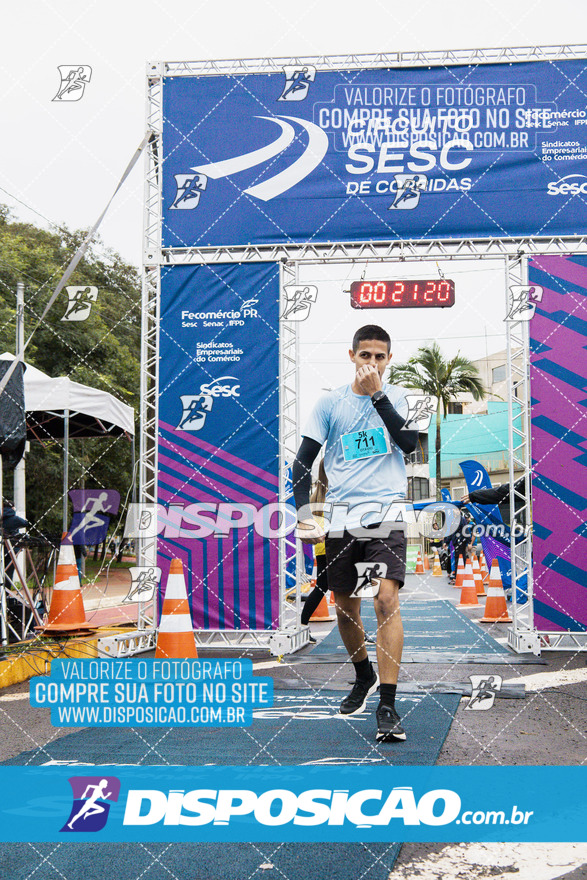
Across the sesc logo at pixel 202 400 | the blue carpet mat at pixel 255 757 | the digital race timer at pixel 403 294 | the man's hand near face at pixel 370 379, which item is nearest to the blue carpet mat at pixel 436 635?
the blue carpet mat at pixel 255 757

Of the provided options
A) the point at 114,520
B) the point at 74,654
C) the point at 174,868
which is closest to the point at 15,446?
the point at 74,654

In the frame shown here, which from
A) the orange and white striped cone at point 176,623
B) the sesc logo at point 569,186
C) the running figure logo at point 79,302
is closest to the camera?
the orange and white striped cone at point 176,623

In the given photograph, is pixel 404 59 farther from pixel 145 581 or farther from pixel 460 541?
pixel 460 541

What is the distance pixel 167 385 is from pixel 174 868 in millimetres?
6080

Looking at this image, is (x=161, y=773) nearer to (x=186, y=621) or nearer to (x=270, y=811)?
(x=270, y=811)

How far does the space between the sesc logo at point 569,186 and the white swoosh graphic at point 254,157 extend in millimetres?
2573

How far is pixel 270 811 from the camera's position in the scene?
2.62 m

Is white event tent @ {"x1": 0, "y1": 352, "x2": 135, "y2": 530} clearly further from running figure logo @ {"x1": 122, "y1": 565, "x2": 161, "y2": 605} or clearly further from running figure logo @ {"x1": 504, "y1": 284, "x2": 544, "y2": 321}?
running figure logo @ {"x1": 504, "y1": 284, "x2": 544, "y2": 321}

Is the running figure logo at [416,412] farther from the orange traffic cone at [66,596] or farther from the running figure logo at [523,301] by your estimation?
the orange traffic cone at [66,596]

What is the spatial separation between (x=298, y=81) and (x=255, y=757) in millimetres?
6635

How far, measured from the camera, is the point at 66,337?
1909 cm

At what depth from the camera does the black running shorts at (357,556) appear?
175 inches

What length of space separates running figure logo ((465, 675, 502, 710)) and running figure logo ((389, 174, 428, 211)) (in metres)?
4.47

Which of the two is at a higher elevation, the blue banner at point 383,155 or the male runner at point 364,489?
the blue banner at point 383,155
